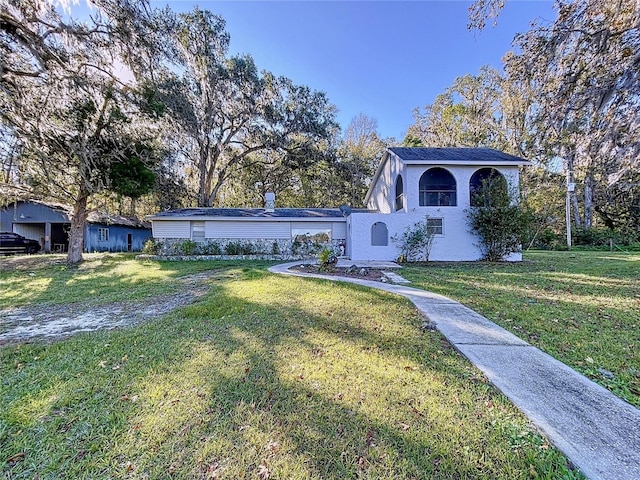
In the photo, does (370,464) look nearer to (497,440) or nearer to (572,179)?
(497,440)

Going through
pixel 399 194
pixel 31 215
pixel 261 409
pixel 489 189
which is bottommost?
pixel 261 409

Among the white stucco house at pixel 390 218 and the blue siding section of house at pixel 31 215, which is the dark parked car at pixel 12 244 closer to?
the blue siding section of house at pixel 31 215

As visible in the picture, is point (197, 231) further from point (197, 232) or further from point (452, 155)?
point (452, 155)

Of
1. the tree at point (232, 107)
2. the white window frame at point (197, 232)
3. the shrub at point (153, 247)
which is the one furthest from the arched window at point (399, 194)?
the shrub at point (153, 247)

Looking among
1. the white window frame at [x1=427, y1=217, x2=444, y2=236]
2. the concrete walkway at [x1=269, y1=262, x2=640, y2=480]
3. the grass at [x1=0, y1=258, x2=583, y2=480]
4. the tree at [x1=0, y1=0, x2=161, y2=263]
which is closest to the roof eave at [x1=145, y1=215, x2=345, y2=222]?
the white window frame at [x1=427, y1=217, x2=444, y2=236]

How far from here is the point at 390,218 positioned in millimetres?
13523

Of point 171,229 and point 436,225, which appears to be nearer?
point 436,225

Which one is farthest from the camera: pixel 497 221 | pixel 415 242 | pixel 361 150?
pixel 361 150

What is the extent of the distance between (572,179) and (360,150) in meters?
16.5

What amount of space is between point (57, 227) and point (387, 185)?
24.6 m

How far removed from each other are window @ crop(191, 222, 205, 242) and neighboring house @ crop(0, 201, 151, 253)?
7.24 m

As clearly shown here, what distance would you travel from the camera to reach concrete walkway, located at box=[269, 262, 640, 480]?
72.9 inches

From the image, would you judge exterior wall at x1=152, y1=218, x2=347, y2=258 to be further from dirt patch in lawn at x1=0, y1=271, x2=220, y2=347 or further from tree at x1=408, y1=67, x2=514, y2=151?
tree at x1=408, y1=67, x2=514, y2=151

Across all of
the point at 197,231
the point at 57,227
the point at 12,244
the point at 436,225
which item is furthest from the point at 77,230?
the point at 436,225
